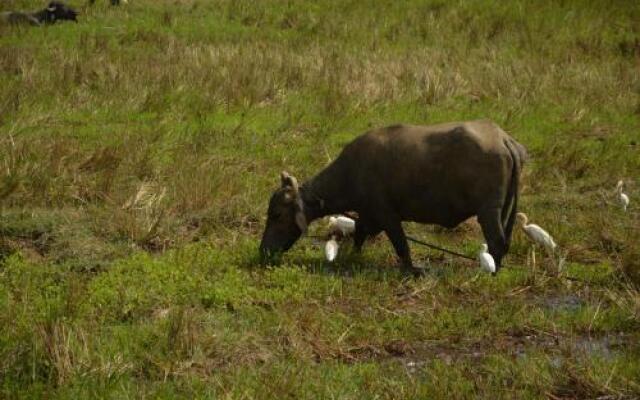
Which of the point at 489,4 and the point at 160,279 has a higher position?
the point at 160,279

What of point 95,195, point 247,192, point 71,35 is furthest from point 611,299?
point 71,35

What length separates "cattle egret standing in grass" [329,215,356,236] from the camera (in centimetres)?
885

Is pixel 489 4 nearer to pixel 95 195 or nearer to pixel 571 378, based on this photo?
pixel 95 195

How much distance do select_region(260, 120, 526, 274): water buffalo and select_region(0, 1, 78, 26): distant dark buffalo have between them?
41.2 feet

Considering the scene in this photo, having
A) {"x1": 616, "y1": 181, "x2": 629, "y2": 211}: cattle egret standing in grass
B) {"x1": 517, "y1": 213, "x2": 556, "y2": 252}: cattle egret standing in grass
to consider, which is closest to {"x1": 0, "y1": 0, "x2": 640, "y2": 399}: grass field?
{"x1": 517, "y1": 213, "x2": 556, "y2": 252}: cattle egret standing in grass

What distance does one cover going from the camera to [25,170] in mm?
10008

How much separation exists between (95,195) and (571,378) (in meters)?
5.69

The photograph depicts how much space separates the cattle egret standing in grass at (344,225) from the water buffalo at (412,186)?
18 cm

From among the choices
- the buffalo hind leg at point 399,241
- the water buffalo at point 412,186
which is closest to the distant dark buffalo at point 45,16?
the water buffalo at point 412,186

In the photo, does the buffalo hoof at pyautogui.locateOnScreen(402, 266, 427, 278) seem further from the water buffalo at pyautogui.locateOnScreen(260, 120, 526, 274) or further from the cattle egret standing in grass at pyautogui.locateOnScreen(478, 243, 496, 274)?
the cattle egret standing in grass at pyautogui.locateOnScreen(478, 243, 496, 274)

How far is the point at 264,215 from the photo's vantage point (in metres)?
9.49

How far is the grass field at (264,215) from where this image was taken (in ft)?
19.4

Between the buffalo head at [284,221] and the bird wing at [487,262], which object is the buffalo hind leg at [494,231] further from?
the buffalo head at [284,221]

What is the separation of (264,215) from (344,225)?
3.22 ft
